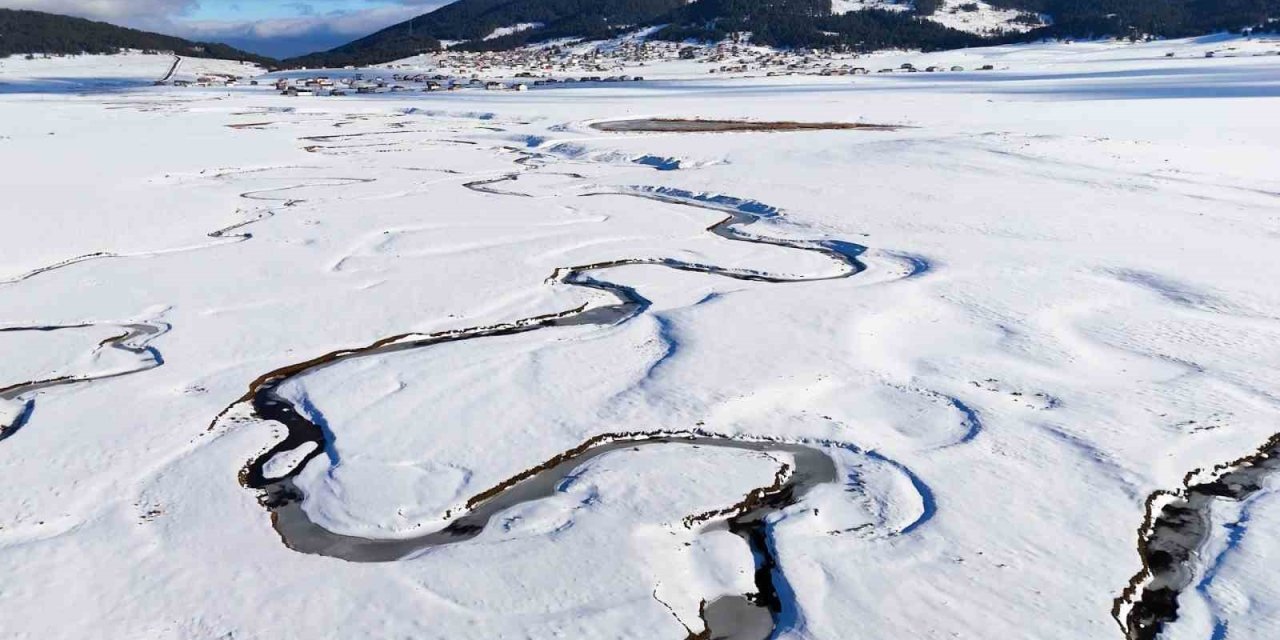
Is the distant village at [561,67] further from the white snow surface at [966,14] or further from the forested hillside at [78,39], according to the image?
the forested hillside at [78,39]

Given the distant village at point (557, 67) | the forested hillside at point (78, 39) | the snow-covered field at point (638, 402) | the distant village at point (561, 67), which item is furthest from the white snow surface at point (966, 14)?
the snow-covered field at point (638, 402)

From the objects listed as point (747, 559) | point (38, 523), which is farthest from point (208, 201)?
point (747, 559)

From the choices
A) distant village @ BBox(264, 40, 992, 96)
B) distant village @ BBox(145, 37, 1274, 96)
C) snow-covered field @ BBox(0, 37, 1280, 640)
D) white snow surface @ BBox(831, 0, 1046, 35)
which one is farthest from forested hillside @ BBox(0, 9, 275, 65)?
snow-covered field @ BBox(0, 37, 1280, 640)

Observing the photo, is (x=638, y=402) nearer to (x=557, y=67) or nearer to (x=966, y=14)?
(x=557, y=67)

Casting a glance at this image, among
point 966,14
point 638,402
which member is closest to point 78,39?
point 966,14

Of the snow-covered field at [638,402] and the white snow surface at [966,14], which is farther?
the white snow surface at [966,14]

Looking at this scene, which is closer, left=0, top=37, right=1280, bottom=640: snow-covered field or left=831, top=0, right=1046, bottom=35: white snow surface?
left=0, top=37, right=1280, bottom=640: snow-covered field

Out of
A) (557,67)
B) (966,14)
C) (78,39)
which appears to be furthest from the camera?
(966,14)

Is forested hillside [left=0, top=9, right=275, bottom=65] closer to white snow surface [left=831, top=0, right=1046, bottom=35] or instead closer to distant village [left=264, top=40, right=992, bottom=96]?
distant village [left=264, top=40, right=992, bottom=96]

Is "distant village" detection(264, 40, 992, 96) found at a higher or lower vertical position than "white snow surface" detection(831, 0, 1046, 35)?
lower

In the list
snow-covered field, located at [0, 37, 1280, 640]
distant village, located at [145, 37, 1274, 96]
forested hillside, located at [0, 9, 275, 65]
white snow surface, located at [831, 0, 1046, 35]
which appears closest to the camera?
snow-covered field, located at [0, 37, 1280, 640]
